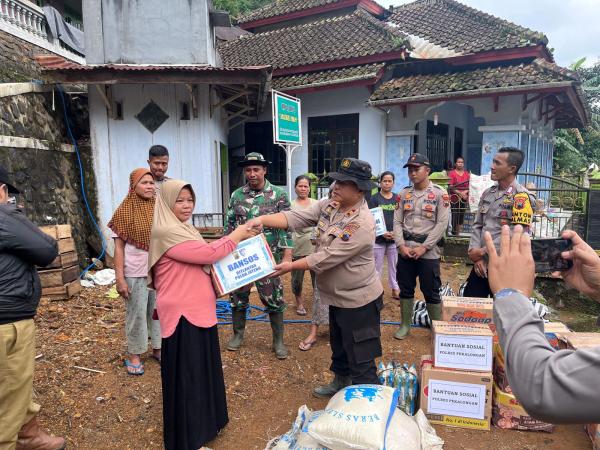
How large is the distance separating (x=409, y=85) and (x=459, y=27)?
142 inches

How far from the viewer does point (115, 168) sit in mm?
7809

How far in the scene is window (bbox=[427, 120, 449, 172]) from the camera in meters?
11.2

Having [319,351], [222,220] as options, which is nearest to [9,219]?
[319,351]

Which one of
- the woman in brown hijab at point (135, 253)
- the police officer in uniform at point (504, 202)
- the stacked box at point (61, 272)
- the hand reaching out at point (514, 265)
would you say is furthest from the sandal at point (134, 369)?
the hand reaching out at point (514, 265)

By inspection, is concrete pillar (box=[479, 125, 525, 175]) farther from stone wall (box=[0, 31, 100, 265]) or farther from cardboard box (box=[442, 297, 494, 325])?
stone wall (box=[0, 31, 100, 265])

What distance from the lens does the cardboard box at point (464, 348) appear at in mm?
2936

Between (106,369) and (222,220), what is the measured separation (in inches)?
181

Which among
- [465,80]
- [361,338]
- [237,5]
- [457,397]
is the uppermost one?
[237,5]

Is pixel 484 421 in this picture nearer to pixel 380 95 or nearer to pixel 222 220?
pixel 222 220

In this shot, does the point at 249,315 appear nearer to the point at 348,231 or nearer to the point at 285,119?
the point at 348,231

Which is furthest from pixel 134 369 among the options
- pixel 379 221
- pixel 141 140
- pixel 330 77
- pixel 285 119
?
pixel 330 77

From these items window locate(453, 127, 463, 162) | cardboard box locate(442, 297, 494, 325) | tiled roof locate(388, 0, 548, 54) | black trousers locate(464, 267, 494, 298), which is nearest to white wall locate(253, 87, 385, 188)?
tiled roof locate(388, 0, 548, 54)

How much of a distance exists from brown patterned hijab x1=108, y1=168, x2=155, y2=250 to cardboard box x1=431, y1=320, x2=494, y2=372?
8.59 feet

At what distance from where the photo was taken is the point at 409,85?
958 cm
